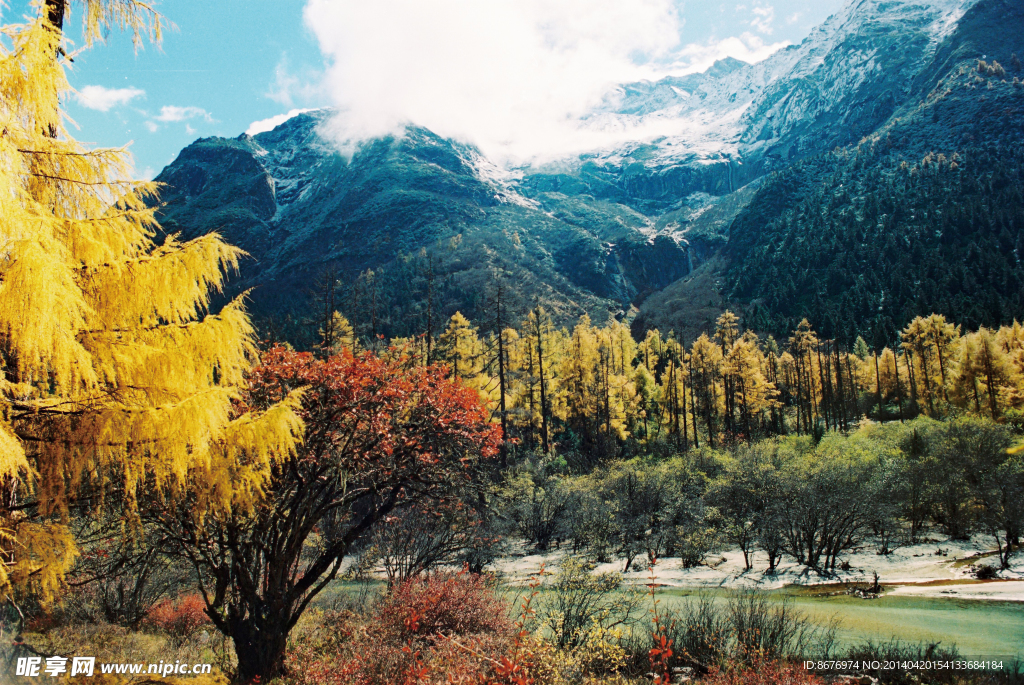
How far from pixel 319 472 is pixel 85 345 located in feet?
12.5

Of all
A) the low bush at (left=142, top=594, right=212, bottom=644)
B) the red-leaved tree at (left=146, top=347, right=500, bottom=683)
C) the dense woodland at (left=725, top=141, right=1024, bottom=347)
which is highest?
the dense woodland at (left=725, top=141, right=1024, bottom=347)

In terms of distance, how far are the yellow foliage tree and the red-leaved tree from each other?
2341 mm

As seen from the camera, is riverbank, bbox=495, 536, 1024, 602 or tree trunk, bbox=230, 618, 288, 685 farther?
riverbank, bbox=495, 536, 1024, 602

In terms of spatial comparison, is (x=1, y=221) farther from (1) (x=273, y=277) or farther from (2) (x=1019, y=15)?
(2) (x=1019, y=15)

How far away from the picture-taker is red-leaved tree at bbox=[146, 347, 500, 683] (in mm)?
7461

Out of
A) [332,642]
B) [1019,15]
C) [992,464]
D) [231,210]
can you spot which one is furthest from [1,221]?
[1019,15]

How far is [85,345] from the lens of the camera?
438 centimetres

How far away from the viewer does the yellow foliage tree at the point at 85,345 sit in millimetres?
3840

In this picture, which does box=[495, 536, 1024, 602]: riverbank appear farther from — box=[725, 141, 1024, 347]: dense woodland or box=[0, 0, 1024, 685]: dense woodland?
box=[725, 141, 1024, 347]: dense woodland

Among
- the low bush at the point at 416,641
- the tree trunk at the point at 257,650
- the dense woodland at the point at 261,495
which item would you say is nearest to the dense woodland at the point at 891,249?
→ the dense woodland at the point at 261,495

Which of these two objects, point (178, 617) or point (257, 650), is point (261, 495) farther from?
point (178, 617)

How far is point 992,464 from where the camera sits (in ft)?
61.1

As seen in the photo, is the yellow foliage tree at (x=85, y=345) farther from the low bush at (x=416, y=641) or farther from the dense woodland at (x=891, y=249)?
the dense woodland at (x=891, y=249)

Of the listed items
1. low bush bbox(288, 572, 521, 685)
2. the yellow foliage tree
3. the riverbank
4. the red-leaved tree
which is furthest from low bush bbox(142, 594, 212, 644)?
the yellow foliage tree
